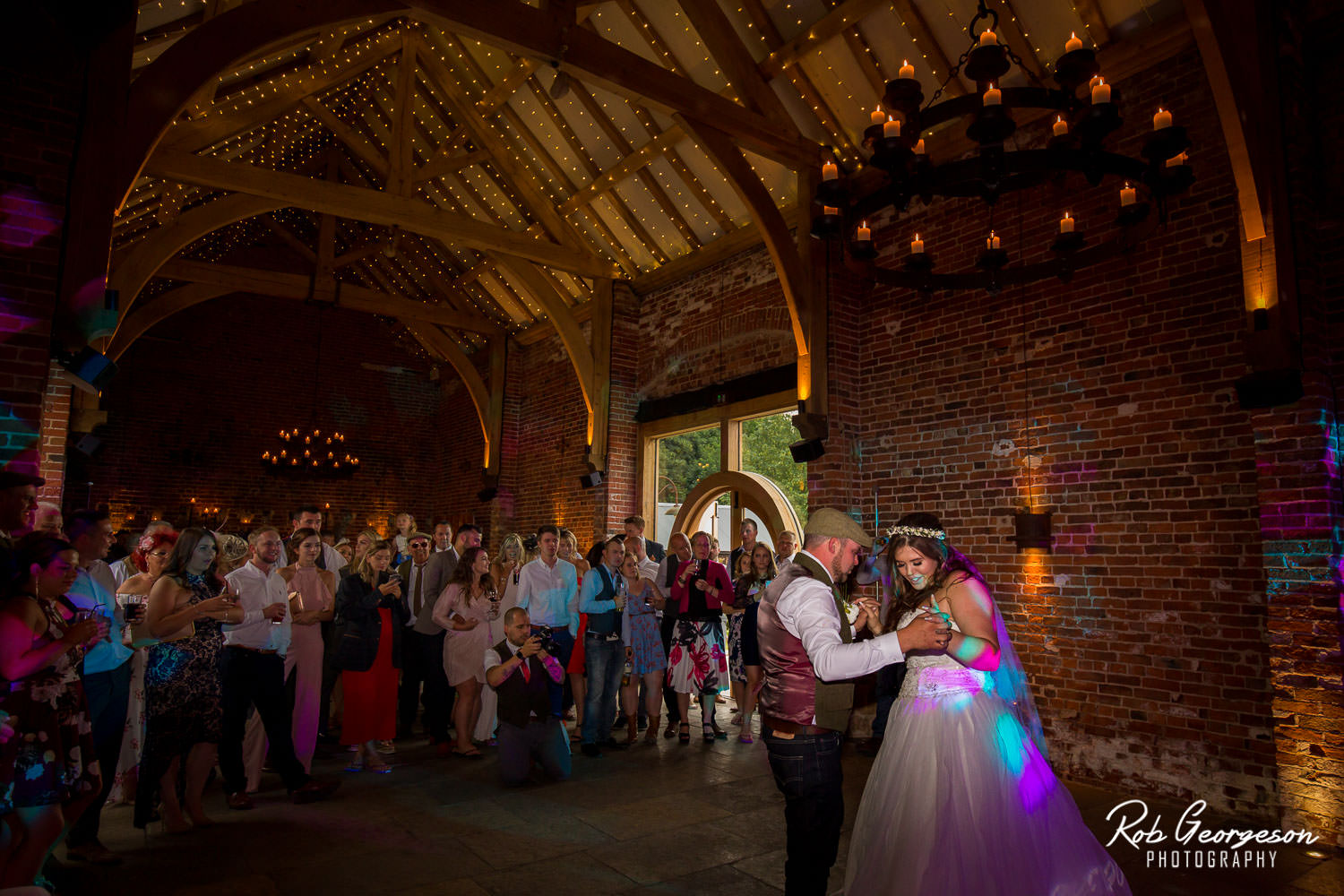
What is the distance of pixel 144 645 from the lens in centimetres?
371

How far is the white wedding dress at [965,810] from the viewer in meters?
2.62

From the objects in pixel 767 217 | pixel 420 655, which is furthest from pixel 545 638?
pixel 767 217

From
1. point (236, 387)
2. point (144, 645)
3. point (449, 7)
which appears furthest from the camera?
point (236, 387)

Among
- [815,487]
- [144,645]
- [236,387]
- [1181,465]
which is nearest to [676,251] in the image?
[815,487]

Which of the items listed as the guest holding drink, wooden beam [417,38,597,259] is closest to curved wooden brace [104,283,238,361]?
wooden beam [417,38,597,259]

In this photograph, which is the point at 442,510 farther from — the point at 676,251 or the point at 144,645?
the point at 144,645

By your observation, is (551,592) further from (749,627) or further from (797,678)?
(797,678)

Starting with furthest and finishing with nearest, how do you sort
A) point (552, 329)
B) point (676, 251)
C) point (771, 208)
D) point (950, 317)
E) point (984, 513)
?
1. point (552, 329)
2. point (676, 251)
3. point (771, 208)
4. point (950, 317)
5. point (984, 513)

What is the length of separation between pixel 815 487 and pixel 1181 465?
2758 millimetres

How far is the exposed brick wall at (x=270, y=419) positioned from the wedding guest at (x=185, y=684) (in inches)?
380

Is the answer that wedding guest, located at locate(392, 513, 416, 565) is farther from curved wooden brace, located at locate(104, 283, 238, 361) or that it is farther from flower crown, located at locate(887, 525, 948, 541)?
flower crown, located at locate(887, 525, 948, 541)

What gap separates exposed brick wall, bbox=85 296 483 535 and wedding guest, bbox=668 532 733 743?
26.8 feet

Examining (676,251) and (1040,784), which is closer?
(1040,784)

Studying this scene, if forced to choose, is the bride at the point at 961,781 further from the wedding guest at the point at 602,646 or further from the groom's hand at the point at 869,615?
the wedding guest at the point at 602,646
